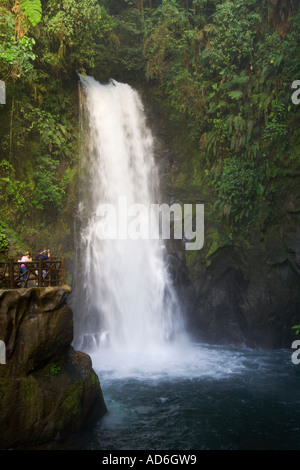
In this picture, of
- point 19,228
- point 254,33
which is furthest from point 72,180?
point 254,33

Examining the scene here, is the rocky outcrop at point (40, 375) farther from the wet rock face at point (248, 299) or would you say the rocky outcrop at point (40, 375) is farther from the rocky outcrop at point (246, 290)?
the wet rock face at point (248, 299)

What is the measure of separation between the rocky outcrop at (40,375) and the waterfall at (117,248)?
635 centimetres

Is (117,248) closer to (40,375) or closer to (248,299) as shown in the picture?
(248,299)

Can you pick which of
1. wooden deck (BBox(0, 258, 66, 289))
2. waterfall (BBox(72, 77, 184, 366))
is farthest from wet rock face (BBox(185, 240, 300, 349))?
wooden deck (BBox(0, 258, 66, 289))

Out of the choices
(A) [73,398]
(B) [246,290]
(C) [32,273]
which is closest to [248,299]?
(B) [246,290]

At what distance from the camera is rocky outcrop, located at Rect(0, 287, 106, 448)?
9.05 meters

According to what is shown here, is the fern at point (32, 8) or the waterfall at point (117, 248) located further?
the waterfall at point (117, 248)

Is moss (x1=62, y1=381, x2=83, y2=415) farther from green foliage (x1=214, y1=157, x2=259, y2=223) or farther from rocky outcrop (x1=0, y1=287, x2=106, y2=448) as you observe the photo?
green foliage (x1=214, y1=157, x2=259, y2=223)

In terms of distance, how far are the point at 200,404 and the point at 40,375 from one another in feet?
16.5

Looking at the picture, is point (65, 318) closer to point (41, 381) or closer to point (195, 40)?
point (41, 381)

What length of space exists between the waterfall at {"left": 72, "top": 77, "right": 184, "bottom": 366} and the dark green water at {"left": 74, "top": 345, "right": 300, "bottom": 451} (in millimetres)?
1805

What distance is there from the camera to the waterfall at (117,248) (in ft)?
55.9

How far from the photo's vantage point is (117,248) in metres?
18.5

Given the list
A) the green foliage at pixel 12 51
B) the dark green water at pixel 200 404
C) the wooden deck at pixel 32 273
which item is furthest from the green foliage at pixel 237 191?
the green foliage at pixel 12 51
